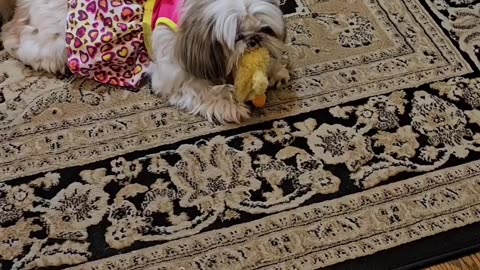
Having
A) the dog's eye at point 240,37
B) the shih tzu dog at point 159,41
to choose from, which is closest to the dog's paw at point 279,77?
the shih tzu dog at point 159,41

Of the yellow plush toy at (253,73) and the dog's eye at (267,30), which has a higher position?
the dog's eye at (267,30)

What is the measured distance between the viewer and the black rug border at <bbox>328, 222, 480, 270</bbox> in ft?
5.32

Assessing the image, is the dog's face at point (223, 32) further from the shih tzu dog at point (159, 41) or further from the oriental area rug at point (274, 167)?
the oriental area rug at point (274, 167)

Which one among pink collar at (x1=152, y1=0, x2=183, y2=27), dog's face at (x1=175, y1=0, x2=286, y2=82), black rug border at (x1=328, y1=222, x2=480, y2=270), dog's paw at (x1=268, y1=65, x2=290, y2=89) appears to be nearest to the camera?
black rug border at (x1=328, y1=222, x2=480, y2=270)

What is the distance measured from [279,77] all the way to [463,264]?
0.71 m

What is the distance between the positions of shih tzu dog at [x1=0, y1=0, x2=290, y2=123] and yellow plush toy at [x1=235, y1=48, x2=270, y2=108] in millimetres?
21

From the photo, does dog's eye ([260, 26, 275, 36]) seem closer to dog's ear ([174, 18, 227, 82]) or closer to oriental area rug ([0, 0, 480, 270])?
dog's ear ([174, 18, 227, 82])

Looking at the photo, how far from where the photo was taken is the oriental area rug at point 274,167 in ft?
5.45

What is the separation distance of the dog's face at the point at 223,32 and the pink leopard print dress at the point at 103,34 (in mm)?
193

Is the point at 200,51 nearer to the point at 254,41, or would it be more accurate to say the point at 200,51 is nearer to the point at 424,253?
the point at 254,41

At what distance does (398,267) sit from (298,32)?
0.87 m

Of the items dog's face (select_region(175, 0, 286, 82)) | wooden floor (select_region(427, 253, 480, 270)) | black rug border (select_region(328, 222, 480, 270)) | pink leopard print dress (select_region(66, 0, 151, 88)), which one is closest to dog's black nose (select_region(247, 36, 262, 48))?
dog's face (select_region(175, 0, 286, 82))

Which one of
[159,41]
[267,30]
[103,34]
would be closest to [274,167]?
[267,30]

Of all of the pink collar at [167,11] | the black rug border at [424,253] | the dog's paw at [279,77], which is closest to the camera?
the black rug border at [424,253]
